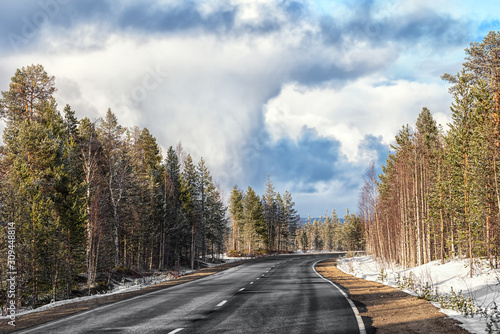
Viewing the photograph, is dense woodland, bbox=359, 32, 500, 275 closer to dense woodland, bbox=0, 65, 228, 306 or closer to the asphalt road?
the asphalt road

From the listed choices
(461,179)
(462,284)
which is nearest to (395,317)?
(462,284)

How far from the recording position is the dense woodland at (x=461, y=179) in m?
19.8

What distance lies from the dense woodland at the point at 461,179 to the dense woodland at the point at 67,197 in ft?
80.5

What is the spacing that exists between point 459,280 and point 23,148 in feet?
91.9

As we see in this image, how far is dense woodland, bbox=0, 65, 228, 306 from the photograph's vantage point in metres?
20.8

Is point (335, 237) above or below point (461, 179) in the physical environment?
below

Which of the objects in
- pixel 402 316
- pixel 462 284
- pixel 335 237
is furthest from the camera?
pixel 335 237

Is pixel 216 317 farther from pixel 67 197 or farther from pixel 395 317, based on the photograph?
pixel 67 197

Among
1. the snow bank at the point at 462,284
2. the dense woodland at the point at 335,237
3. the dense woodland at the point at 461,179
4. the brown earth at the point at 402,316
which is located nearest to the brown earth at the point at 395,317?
the brown earth at the point at 402,316

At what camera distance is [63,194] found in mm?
24750

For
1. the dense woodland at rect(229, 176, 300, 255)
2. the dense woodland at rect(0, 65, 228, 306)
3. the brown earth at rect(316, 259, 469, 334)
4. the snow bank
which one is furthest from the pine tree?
the brown earth at rect(316, 259, 469, 334)

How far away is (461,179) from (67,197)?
87.3 feet

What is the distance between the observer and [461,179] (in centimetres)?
2400

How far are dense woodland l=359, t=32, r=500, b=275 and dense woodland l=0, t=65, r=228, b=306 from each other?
24.5 m
